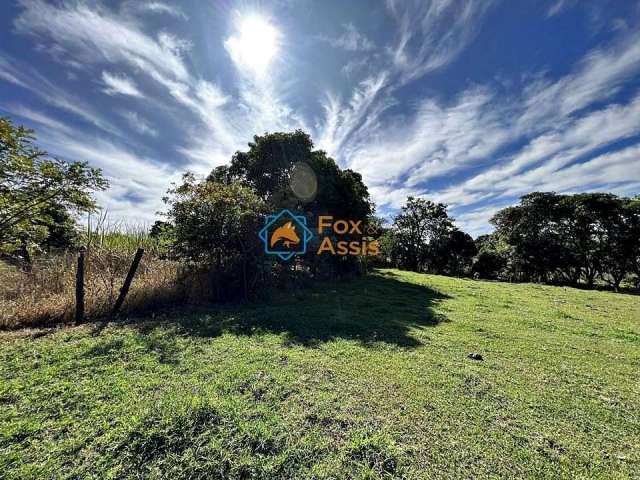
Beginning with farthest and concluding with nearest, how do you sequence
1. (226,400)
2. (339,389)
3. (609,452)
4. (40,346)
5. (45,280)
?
(45,280) < (40,346) < (339,389) < (226,400) < (609,452)

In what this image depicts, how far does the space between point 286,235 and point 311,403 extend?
5.39 meters

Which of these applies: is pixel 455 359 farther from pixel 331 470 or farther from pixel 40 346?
pixel 40 346

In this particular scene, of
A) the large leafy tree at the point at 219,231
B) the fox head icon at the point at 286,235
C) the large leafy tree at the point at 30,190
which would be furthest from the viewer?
the fox head icon at the point at 286,235

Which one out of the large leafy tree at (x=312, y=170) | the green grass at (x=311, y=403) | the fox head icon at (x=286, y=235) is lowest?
the green grass at (x=311, y=403)

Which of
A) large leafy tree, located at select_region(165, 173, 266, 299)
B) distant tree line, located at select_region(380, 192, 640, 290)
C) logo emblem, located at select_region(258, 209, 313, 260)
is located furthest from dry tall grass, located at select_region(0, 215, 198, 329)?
distant tree line, located at select_region(380, 192, 640, 290)

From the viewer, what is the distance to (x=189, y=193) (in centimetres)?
664

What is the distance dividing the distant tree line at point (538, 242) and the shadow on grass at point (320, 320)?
1428 cm

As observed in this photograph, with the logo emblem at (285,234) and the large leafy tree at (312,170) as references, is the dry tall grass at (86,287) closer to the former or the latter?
the logo emblem at (285,234)

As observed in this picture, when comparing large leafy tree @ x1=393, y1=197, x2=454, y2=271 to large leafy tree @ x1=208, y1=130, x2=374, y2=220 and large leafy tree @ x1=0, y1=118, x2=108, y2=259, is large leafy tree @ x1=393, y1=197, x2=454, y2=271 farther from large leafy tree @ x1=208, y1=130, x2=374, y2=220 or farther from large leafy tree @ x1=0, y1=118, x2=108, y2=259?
large leafy tree @ x1=0, y1=118, x2=108, y2=259

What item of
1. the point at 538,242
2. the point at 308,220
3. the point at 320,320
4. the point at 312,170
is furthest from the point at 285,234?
the point at 538,242

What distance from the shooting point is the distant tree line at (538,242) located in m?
17.5

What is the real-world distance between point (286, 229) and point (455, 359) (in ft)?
17.0

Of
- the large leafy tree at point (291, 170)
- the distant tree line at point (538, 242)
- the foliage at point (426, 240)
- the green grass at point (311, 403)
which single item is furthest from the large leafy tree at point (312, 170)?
the foliage at point (426, 240)

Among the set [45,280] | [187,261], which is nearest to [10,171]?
[45,280]
